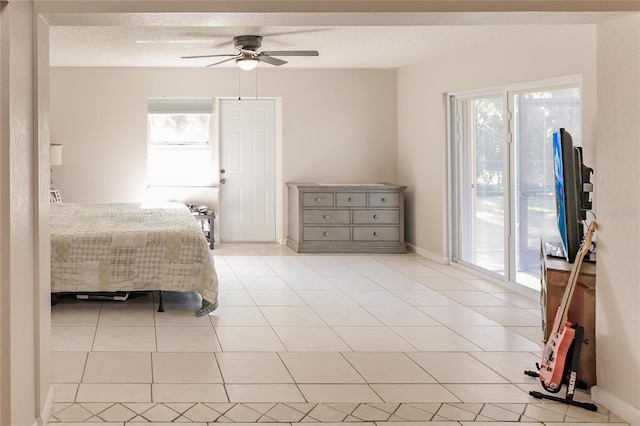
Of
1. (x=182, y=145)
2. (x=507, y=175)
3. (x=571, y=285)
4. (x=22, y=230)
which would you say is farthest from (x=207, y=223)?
(x=22, y=230)

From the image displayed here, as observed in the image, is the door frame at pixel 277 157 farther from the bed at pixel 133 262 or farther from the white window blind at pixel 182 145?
the bed at pixel 133 262

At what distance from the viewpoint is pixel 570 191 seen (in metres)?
3.98

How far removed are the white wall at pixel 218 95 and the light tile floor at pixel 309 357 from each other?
309cm

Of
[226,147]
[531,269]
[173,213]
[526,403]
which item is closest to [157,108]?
[226,147]

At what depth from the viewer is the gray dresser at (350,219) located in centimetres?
896

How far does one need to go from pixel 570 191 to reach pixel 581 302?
0.60 m

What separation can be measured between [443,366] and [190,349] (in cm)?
150

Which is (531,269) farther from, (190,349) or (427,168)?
(190,349)

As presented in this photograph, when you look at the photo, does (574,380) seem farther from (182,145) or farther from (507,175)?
(182,145)

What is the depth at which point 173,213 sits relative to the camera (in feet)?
22.1

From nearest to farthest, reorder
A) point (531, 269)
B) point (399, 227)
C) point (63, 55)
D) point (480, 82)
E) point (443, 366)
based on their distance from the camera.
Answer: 1. point (443, 366)
2. point (531, 269)
3. point (480, 82)
4. point (63, 55)
5. point (399, 227)

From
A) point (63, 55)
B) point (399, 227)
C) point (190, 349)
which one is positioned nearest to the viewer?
point (190, 349)

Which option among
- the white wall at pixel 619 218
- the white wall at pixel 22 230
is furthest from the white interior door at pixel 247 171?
the white wall at pixel 619 218

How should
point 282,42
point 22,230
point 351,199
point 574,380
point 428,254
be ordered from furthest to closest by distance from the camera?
point 351,199, point 428,254, point 282,42, point 574,380, point 22,230
